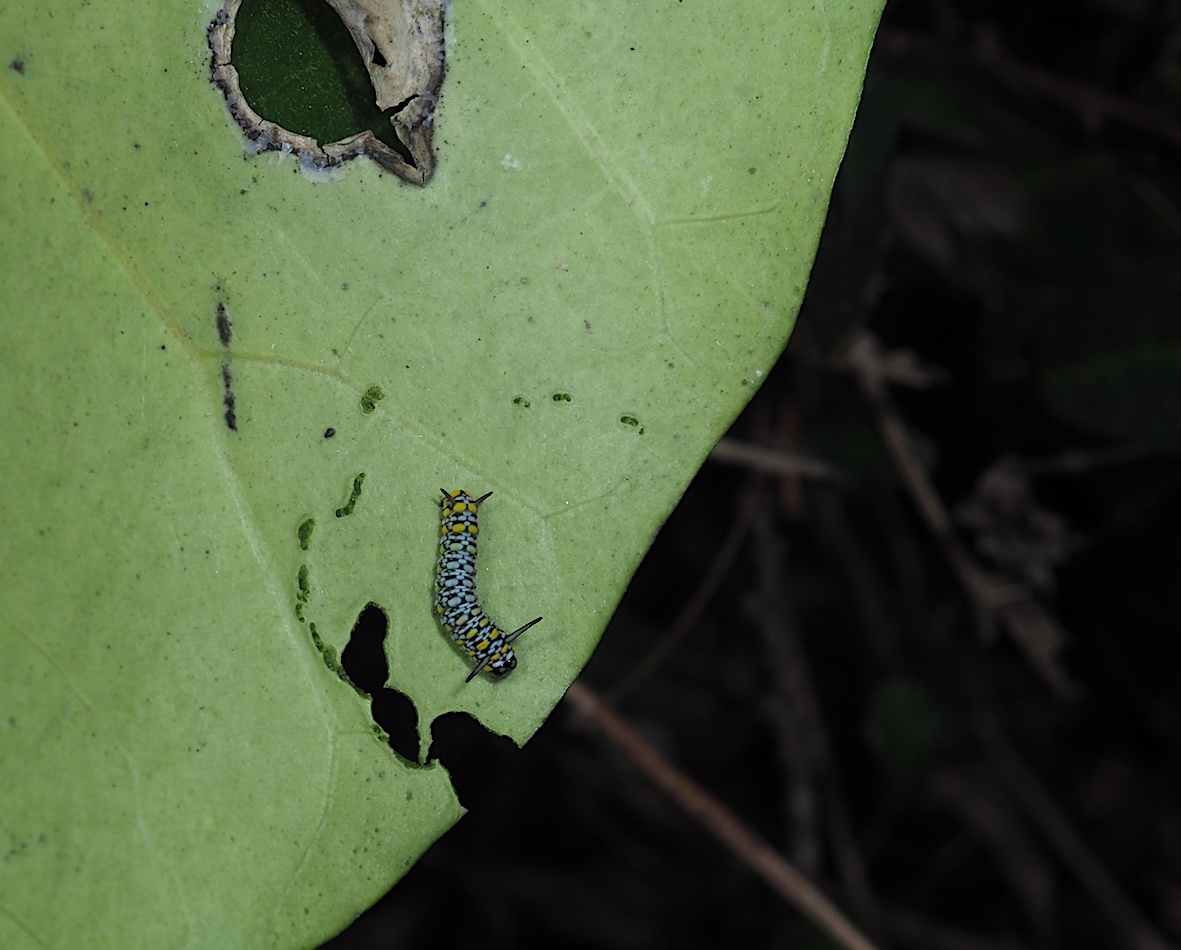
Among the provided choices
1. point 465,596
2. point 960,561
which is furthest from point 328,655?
point 960,561

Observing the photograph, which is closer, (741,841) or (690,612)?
(741,841)

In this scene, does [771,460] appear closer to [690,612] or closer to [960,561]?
[690,612]

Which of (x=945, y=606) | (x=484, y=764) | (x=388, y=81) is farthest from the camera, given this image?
(x=484, y=764)

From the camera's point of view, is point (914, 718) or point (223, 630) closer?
point (223, 630)

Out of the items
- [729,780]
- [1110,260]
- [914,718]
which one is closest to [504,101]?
[1110,260]

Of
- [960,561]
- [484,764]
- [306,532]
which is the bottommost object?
[484,764]

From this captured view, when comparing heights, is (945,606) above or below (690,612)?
below

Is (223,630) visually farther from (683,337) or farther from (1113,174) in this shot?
(1113,174)

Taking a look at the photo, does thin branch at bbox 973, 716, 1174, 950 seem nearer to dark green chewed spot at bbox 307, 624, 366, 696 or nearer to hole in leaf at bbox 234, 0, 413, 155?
dark green chewed spot at bbox 307, 624, 366, 696
